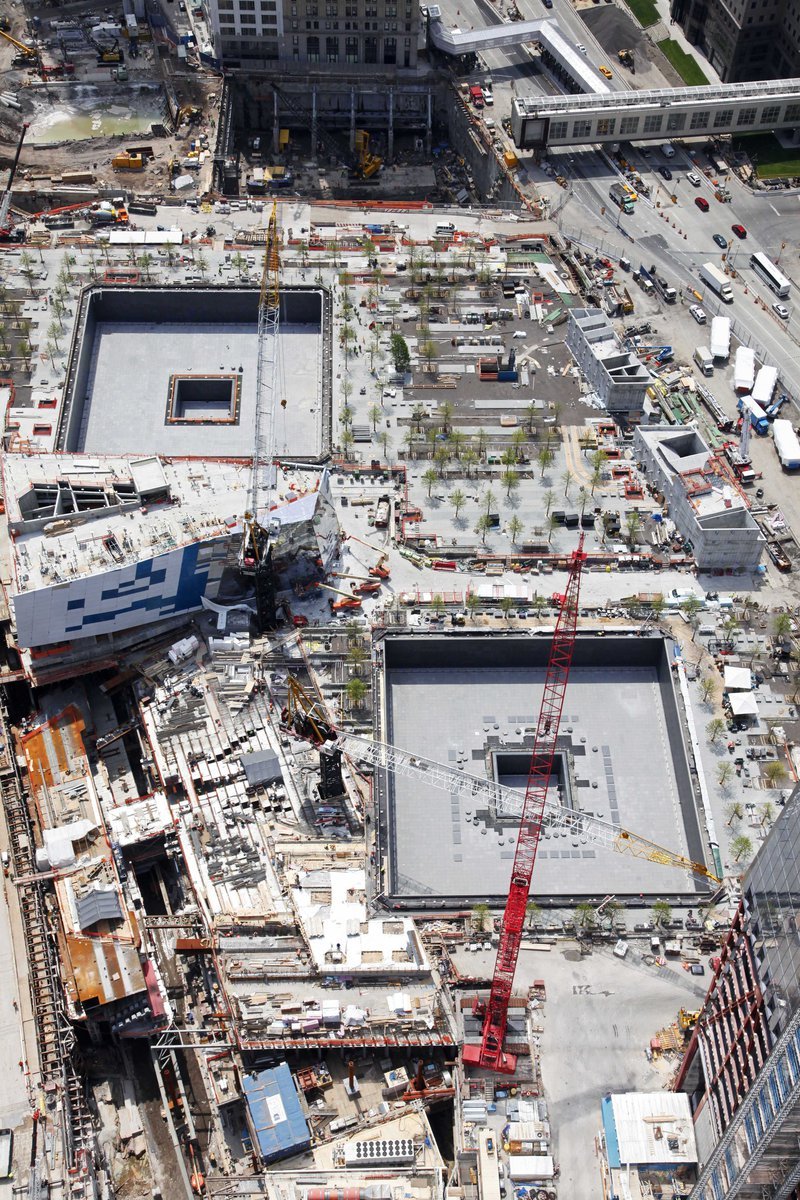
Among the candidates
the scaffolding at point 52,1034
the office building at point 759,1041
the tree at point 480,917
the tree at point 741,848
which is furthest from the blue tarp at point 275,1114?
the tree at point 741,848

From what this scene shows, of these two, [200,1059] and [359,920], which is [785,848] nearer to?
[359,920]

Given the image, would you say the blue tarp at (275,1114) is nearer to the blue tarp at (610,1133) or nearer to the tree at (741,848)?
the blue tarp at (610,1133)

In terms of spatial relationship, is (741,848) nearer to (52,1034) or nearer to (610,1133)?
(610,1133)

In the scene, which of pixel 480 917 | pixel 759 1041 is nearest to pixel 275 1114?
pixel 480 917

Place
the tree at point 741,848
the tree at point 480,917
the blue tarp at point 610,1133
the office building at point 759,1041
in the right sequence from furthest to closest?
the tree at point 741,848 < the tree at point 480,917 < the blue tarp at point 610,1133 < the office building at point 759,1041

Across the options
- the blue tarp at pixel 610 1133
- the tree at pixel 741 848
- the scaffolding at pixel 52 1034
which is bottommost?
the blue tarp at pixel 610 1133

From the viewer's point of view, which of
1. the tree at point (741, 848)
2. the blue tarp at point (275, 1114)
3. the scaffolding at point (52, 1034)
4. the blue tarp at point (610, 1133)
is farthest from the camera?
the tree at point (741, 848)
